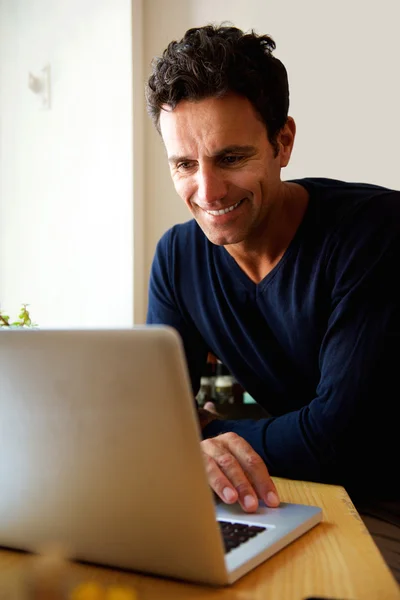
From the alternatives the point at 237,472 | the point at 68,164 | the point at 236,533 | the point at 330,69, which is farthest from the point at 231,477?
the point at 68,164

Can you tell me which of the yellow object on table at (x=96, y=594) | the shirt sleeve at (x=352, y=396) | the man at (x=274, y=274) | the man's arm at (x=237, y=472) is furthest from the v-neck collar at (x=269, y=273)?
the yellow object on table at (x=96, y=594)

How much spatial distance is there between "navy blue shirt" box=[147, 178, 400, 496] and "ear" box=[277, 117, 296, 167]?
0.27ft

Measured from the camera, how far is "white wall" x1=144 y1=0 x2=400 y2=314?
282cm

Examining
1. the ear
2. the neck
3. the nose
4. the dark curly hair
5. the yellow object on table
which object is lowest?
the yellow object on table

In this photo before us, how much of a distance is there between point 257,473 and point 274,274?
24.0 inches

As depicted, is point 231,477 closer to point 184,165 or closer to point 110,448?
point 110,448

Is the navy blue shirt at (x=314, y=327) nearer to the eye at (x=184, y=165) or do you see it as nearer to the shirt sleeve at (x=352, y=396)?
the shirt sleeve at (x=352, y=396)

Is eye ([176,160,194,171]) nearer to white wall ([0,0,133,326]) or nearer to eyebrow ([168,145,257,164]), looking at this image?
eyebrow ([168,145,257,164])

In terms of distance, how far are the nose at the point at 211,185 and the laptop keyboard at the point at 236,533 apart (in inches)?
28.3

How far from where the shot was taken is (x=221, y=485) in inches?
34.9

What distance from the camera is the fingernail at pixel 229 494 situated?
2.83ft

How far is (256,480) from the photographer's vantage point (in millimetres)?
915

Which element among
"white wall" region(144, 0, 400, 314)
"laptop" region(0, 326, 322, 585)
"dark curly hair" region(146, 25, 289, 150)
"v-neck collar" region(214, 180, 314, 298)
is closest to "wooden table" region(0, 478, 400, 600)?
"laptop" region(0, 326, 322, 585)

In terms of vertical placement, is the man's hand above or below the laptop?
below
